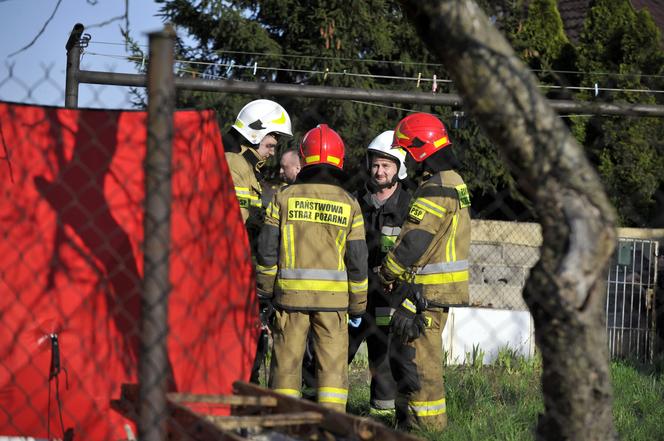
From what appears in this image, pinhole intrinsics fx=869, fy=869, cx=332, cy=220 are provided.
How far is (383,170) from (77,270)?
2873mm

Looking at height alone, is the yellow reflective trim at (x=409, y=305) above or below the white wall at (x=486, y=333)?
above

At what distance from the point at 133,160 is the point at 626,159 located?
789cm

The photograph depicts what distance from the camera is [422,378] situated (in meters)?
4.80

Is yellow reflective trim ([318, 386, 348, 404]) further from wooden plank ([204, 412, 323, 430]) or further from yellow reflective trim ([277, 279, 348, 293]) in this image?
wooden plank ([204, 412, 323, 430])

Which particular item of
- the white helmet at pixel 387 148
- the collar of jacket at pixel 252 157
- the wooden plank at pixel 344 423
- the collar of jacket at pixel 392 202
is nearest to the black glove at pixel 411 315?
the collar of jacket at pixel 392 202

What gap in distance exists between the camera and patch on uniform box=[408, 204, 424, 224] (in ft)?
15.4

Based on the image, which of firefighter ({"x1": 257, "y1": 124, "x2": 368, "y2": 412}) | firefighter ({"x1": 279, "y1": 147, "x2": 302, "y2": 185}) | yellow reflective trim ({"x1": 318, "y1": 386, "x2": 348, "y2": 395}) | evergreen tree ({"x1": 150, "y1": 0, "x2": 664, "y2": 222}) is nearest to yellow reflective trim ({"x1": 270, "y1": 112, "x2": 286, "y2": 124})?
firefighter ({"x1": 279, "y1": 147, "x2": 302, "y2": 185})

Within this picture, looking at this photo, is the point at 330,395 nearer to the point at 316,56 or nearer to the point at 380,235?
the point at 380,235

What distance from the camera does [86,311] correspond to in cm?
304

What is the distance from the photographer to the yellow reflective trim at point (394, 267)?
4.76 metres

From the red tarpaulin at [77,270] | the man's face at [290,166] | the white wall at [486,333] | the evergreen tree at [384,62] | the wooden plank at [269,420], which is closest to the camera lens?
the wooden plank at [269,420]

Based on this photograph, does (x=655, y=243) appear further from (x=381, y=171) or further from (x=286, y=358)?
(x=286, y=358)

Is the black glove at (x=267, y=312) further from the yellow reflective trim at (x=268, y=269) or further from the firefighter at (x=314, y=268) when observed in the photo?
the yellow reflective trim at (x=268, y=269)

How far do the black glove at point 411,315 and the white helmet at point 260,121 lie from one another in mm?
1377
